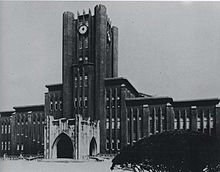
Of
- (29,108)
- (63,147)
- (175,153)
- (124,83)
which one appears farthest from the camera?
(63,147)

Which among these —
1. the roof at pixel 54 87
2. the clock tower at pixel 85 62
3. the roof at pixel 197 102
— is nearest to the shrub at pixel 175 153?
the roof at pixel 197 102

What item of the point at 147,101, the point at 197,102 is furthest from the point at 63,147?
the point at 197,102

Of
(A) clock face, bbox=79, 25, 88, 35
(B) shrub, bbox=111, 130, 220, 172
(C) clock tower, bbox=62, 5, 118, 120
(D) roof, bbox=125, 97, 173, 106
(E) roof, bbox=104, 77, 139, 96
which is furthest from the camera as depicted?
(A) clock face, bbox=79, 25, 88, 35

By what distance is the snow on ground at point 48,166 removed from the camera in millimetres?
3185

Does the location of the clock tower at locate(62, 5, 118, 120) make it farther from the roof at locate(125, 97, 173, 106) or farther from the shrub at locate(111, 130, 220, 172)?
the shrub at locate(111, 130, 220, 172)

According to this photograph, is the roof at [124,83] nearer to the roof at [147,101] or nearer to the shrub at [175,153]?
the roof at [147,101]

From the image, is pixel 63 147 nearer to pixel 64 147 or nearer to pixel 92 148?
pixel 64 147

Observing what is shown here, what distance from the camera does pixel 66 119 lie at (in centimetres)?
357

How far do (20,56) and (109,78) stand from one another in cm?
95

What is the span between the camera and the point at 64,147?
12.0 ft

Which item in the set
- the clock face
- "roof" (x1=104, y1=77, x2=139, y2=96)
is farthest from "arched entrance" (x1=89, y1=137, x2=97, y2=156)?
the clock face

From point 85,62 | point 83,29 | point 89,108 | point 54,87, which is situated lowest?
point 89,108

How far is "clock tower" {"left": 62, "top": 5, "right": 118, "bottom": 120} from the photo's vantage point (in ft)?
11.1

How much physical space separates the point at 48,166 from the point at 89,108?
Answer: 691 mm
